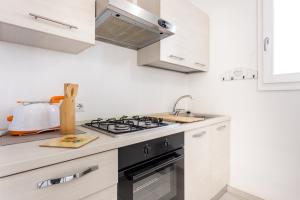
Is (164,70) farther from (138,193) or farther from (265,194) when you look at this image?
(265,194)

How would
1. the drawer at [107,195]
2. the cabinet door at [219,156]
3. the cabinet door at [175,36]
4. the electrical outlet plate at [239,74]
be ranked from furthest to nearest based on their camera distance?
the electrical outlet plate at [239,74], the cabinet door at [219,156], the cabinet door at [175,36], the drawer at [107,195]

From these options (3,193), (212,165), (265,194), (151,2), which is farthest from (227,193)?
(151,2)

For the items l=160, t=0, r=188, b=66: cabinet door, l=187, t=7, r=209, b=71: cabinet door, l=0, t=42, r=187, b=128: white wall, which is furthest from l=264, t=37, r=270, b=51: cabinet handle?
l=0, t=42, r=187, b=128: white wall

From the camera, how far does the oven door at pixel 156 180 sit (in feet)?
2.67

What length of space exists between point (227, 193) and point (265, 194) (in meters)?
0.35

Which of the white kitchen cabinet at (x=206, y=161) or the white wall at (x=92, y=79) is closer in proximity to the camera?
the white wall at (x=92, y=79)

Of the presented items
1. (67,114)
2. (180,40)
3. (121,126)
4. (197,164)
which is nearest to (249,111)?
(197,164)

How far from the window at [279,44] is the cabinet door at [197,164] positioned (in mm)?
817

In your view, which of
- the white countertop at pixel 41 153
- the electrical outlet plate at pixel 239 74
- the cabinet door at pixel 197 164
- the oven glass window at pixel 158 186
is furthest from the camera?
the electrical outlet plate at pixel 239 74

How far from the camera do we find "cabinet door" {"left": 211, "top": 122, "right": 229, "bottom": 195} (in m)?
1.52

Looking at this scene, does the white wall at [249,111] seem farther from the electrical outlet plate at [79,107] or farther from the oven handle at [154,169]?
the electrical outlet plate at [79,107]

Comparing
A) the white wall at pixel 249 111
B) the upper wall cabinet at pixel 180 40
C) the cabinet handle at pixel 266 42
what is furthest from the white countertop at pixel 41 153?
the cabinet handle at pixel 266 42

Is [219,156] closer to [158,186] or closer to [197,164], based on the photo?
[197,164]

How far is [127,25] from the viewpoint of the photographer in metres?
1.17
